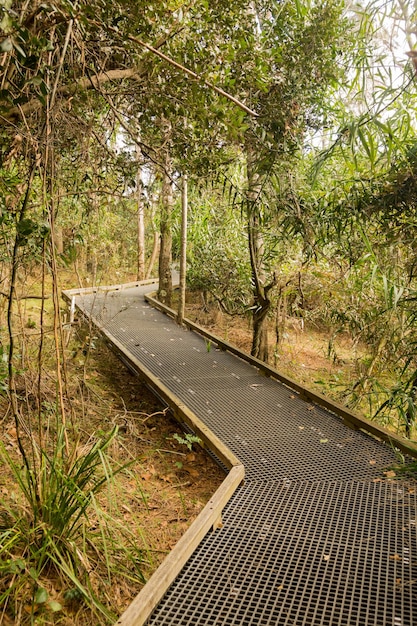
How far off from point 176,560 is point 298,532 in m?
0.73

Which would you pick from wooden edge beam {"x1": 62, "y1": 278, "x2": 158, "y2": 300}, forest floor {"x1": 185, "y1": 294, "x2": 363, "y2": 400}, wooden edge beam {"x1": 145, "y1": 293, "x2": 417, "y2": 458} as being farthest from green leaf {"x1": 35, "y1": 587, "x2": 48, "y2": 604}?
wooden edge beam {"x1": 62, "y1": 278, "x2": 158, "y2": 300}

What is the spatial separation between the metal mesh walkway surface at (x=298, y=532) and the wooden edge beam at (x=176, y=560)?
0.14 ft

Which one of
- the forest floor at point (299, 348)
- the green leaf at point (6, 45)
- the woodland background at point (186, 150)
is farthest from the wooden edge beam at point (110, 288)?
the green leaf at point (6, 45)

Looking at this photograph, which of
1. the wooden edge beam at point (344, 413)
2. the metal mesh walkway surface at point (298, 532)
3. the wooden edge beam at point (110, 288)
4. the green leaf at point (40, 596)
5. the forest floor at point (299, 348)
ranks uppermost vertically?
the wooden edge beam at point (110, 288)

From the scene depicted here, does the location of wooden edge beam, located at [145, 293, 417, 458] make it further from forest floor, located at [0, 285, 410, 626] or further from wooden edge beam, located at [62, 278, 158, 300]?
wooden edge beam, located at [62, 278, 158, 300]

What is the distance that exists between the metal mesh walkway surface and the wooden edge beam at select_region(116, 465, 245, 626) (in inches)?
1.6

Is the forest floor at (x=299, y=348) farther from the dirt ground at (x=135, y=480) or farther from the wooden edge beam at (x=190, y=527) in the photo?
the wooden edge beam at (x=190, y=527)

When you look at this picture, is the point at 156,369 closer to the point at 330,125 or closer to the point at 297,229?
the point at 297,229

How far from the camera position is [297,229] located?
415 cm

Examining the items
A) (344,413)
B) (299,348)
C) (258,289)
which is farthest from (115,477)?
(299,348)

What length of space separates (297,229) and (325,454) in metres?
1.91

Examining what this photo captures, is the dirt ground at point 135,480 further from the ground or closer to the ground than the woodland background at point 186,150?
closer to the ground

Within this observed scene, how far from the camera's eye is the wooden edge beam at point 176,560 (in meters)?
1.69

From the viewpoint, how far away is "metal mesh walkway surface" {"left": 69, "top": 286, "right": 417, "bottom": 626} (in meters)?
1.86
